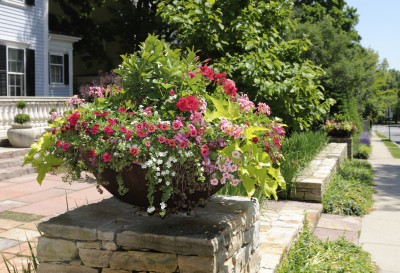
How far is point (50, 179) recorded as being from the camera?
9.68 metres

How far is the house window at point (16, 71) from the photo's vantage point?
54.4 feet

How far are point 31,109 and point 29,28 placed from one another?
15.4 ft

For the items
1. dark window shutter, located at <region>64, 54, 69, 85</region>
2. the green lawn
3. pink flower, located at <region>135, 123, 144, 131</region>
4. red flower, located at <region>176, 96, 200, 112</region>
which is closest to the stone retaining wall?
red flower, located at <region>176, 96, 200, 112</region>

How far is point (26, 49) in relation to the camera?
17.1m

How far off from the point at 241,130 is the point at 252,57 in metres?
4.42

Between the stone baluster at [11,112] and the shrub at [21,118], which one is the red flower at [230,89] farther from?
the stone baluster at [11,112]

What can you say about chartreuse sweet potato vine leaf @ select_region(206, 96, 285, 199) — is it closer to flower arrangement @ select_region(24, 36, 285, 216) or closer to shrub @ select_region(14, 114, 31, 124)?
flower arrangement @ select_region(24, 36, 285, 216)

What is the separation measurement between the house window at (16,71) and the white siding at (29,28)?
447 millimetres

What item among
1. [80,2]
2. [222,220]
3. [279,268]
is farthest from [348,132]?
[80,2]

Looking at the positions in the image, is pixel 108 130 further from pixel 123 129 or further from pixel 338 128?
pixel 338 128

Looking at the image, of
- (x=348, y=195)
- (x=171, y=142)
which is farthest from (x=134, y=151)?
(x=348, y=195)

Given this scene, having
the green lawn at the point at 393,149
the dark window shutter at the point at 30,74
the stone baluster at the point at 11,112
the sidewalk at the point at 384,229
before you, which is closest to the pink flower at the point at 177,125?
the sidewalk at the point at 384,229

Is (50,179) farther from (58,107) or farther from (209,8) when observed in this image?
(58,107)

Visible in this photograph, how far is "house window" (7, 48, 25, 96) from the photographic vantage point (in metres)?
16.6
